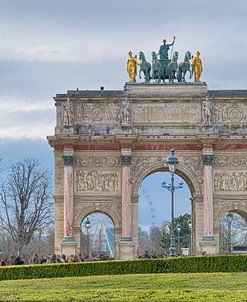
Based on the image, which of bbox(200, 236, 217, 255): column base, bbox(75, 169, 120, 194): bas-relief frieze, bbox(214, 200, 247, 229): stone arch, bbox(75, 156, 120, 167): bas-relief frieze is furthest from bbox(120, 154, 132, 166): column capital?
bbox(200, 236, 217, 255): column base

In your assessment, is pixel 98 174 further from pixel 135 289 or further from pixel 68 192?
pixel 135 289

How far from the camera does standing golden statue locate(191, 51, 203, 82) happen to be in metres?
57.1

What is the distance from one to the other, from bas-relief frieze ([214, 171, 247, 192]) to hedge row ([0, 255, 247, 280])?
70.2 feet

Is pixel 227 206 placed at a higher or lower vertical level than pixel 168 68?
lower

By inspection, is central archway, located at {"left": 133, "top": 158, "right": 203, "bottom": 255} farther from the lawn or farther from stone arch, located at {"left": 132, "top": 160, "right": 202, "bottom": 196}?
the lawn

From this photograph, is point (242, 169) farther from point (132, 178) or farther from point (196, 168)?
point (132, 178)

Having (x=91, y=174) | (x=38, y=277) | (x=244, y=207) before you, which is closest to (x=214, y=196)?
(x=244, y=207)

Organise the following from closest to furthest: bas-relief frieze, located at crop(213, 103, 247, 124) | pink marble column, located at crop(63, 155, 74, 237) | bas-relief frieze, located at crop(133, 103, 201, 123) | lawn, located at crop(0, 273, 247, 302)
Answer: lawn, located at crop(0, 273, 247, 302) → pink marble column, located at crop(63, 155, 74, 237) → bas-relief frieze, located at crop(133, 103, 201, 123) → bas-relief frieze, located at crop(213, 103, 247, 124)

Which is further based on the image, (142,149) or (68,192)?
(142,149)

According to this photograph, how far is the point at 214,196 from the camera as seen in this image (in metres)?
56.3

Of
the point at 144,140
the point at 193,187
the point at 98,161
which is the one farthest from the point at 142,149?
the point at 193,187

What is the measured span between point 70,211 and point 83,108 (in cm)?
595

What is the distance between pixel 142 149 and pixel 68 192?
16.1ft

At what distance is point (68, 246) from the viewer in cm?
5506
